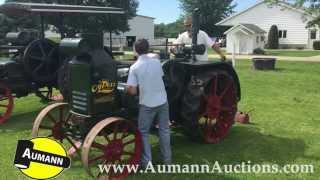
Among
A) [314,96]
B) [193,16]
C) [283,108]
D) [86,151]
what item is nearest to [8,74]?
[193,16]

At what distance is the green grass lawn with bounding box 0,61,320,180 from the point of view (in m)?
6.42

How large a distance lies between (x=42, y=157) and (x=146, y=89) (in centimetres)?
242

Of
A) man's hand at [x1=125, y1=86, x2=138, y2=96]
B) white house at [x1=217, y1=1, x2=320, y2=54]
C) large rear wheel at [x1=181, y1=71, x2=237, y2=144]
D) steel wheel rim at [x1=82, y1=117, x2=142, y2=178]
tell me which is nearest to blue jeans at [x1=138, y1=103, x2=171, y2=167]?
steel wheel rim at [x1=82, y1=117, x2=142, y2=178]

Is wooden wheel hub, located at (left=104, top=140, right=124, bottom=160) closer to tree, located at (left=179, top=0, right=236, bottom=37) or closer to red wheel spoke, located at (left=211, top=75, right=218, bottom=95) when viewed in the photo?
red wheel spoke, located at (left=211, top=75, right=218, bottom=95)

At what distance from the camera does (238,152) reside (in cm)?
720

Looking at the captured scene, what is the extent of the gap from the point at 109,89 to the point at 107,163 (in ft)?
2.96

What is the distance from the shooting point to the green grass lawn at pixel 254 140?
642 cm

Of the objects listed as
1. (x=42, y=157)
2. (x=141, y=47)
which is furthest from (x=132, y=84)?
(x=42, y=157)

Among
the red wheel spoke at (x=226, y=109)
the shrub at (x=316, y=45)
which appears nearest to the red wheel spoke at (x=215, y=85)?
the red wheel spoke at (x=226, y=109)

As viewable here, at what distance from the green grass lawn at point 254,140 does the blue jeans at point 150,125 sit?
0.97ft

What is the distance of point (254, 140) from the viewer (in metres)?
7.91

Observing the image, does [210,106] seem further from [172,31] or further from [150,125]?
[172,31]

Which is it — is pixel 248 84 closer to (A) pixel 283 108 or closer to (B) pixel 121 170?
(A) pixel 283 108

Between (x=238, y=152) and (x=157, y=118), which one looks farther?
(x=238, y=152)
